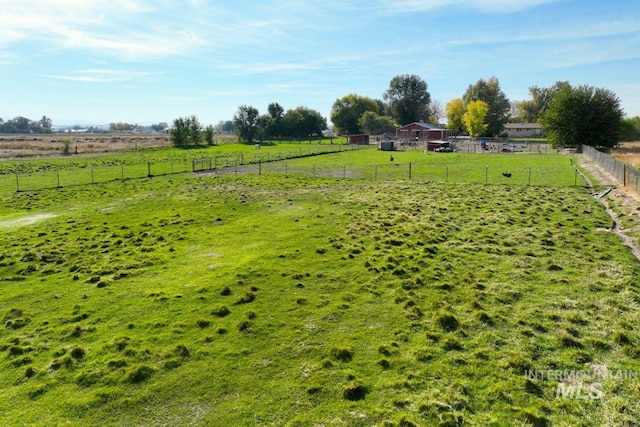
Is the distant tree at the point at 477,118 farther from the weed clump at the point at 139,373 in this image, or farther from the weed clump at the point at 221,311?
the weed clump at the point at 139,373

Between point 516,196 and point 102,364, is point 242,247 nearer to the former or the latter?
point 102,364

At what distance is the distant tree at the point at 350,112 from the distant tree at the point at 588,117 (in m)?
68.9

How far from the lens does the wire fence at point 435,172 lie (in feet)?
120

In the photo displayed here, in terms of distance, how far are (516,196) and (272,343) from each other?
23.9 metres

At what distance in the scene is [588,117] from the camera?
63219mm

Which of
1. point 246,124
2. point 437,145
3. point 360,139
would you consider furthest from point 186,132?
point 437,145

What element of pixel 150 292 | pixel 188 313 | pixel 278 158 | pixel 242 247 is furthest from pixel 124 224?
pixel 278 158

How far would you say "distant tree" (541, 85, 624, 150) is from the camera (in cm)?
6297

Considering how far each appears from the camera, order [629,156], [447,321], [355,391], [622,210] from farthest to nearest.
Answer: [629,156]
[622,210]
[447,321]
[355,391]

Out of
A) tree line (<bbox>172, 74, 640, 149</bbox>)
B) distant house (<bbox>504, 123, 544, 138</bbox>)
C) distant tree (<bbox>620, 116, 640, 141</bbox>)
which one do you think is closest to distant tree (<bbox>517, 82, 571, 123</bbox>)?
tree line (<bbox>172, 74, 640, 149</bbox>)

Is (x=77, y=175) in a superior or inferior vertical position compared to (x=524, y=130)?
inferior

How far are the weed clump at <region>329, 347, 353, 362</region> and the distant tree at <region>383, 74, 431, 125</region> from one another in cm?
13229

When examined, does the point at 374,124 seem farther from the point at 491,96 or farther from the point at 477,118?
the point at 491,96

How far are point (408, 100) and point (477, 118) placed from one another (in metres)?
34.3
